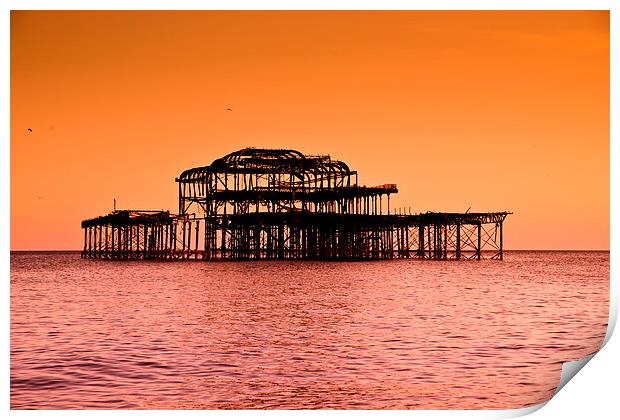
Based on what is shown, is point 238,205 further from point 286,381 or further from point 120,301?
point 286,381

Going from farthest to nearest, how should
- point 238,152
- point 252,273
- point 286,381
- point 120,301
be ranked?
point 238,152
point 252,273
point 120,301
point 286,381

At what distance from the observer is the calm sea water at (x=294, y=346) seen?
54.3 ft

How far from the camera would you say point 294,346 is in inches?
870

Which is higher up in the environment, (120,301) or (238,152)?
(238,152)

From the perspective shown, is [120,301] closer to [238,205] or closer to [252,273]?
[252,273]

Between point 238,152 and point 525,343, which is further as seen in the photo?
point 238,152

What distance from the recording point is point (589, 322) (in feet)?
98.3

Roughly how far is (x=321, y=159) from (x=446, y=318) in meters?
48.2

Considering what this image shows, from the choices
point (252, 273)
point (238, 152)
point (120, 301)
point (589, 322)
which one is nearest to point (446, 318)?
point (589, 322)

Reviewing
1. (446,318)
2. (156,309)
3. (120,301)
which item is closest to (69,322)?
(156,309)

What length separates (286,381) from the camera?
58.3ft

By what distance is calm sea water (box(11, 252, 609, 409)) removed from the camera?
1655cm

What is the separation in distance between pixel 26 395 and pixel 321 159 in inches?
2389
